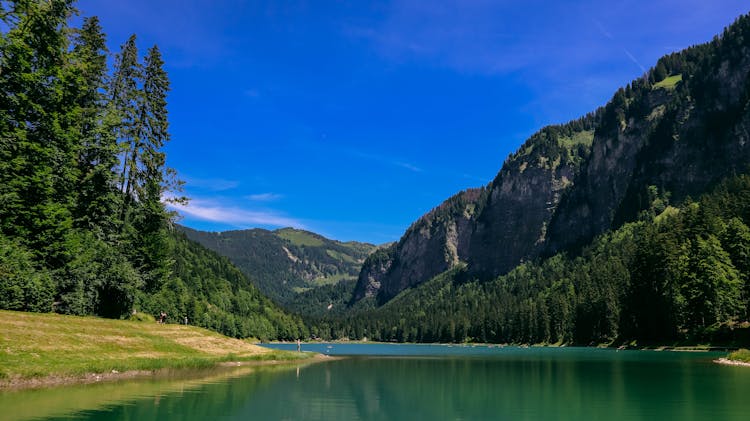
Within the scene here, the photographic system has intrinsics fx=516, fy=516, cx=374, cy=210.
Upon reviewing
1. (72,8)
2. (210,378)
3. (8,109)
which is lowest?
(210,378)

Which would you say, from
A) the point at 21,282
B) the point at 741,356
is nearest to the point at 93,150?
the point at 21,282

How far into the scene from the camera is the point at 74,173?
1994 inches

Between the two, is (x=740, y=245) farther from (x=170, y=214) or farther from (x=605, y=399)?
(x=170, y=214)

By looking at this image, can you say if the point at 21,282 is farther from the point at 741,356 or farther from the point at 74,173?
the point at 741,356

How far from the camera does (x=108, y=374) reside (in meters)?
37.1

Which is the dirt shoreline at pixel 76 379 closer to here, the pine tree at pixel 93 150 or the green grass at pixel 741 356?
the pine tree at pixel 93 150

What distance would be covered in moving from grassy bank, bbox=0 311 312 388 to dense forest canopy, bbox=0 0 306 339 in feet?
16.4

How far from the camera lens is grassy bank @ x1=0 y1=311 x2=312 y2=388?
32000mm

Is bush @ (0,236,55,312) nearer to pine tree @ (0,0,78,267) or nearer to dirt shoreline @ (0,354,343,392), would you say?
pine tree @ (0,0,78,267)

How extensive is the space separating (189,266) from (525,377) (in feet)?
527

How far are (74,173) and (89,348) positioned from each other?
19.1 m

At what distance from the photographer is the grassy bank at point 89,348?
1260 inches

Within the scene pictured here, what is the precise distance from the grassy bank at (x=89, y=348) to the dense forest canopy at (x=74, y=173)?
5.00 m

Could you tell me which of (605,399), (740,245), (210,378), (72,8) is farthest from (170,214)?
(740,245)
